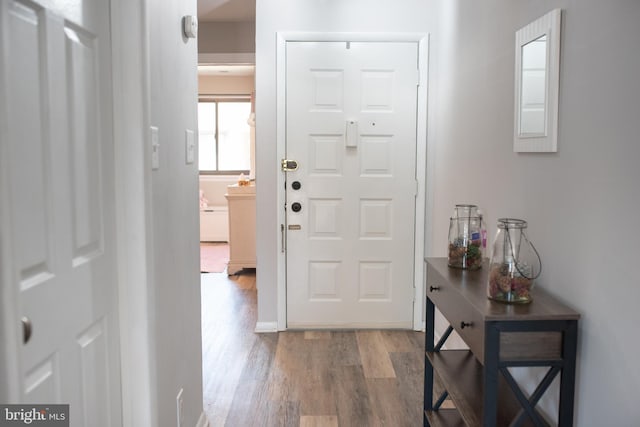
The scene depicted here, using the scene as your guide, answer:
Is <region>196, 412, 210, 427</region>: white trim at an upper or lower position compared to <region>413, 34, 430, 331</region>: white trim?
lower

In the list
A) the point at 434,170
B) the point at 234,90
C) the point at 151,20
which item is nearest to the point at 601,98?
the point at 151,20

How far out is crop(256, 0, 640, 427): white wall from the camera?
5.08 feet

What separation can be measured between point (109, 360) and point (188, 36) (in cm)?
129

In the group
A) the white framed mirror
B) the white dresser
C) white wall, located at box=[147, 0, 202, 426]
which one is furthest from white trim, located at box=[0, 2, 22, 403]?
the white dresser

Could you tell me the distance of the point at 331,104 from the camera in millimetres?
3918

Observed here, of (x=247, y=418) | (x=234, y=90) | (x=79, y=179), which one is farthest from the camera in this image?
(x=234, y=90)

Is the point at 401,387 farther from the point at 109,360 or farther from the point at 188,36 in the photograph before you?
the point at 188,36

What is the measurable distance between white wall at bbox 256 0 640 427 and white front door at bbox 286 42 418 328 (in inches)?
25.7

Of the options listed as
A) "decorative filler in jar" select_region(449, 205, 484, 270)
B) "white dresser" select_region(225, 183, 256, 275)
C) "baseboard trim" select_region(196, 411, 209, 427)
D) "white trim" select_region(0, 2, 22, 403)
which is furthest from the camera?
"white dresser" select_region(225, 183, 256, 275)

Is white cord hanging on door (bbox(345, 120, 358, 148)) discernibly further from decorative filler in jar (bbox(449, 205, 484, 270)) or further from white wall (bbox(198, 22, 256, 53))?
white wall (bbox(198, 22, 256, 53))

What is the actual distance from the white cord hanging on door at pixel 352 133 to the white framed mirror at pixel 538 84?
5.47 feet

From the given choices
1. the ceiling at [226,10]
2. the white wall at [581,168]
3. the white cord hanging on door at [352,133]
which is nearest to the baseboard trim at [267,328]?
the white cord hanging on door at [352,133]

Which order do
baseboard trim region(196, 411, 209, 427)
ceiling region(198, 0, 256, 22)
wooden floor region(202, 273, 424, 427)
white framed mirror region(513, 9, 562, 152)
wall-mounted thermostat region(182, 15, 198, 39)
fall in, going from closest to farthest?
white framed mirror region(513, 9, 562, 152), wall-mounted thermostat region(182, 15, 198, 39), baseboard trim region(196, 411, 209, 427), wooden floor region(202, 273, 424, 427), ceiling region(198, 0, 256, 22)

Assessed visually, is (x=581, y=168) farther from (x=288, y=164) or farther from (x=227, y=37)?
(x=227, y=37)
